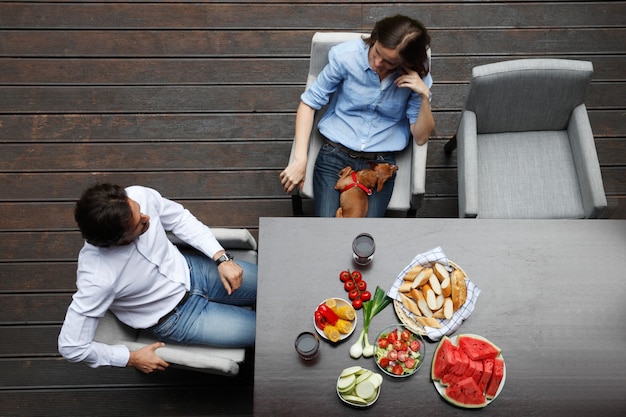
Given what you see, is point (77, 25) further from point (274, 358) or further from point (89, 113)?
point (274, 358)

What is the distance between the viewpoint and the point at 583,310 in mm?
1811

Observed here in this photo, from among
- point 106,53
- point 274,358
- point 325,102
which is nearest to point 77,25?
point 106,53

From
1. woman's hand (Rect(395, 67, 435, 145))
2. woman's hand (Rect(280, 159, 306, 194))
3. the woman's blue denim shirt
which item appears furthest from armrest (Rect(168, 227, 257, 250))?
woman's hand (Rect(395, 67, 435, 145))

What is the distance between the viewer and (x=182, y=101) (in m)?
2.93

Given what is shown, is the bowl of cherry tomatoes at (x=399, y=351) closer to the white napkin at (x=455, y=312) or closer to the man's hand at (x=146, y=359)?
the white napkin at (x=455, y=312)

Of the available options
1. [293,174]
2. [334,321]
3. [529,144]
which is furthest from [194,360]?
[529,144]

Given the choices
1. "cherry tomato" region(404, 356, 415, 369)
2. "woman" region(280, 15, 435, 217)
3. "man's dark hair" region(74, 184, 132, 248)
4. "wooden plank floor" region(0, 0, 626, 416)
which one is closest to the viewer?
"man's dark hair" region(74, 184, 132, 248)

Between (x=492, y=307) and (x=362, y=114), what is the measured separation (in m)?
0.95

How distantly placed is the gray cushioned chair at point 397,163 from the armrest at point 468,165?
164mm

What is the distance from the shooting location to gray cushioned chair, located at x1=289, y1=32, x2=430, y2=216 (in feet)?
7.23

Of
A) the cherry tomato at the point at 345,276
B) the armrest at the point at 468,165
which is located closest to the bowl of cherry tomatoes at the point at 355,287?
the cherry tomato at the point at 345,276

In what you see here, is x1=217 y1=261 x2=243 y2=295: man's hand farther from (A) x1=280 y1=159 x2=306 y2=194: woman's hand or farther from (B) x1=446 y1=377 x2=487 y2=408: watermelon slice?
(B) x1=446 y1=377 x2=487 y2=408: watermelon slice

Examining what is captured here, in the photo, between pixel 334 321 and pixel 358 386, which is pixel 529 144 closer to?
pixel 334 321

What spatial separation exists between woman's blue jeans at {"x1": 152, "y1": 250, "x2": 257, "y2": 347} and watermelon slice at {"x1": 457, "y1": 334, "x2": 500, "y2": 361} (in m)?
0.76
